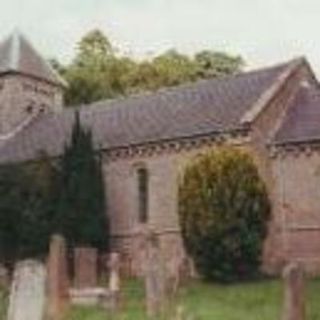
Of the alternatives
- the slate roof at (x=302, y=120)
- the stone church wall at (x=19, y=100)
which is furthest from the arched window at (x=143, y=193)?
the stone church wall at (x=19, y=100)

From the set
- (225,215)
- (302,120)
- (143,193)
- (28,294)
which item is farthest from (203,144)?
(28,294)

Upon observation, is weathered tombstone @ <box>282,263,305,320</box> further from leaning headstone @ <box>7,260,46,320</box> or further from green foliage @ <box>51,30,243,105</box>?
green foliage @ <box>51,30,243,105</box>

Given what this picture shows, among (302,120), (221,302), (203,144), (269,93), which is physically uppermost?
(269,93)

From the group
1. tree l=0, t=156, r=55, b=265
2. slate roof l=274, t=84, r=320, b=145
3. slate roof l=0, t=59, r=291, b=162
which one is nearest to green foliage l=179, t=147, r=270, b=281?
slate roof l=274, t=84, r=320, b=145

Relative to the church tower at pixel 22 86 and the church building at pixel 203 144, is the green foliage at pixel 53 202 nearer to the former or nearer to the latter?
the church building at pixel 203 144

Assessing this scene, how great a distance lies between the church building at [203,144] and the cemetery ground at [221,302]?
10.2 feet

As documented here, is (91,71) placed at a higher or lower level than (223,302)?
higher

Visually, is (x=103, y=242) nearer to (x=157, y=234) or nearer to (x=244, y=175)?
(x=157, y=234)

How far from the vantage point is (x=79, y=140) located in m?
39.9

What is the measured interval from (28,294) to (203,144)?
86.1 ft

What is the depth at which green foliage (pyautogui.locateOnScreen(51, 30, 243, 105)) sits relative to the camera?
222 ft

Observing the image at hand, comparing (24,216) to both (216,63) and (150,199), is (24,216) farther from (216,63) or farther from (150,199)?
(216,63)

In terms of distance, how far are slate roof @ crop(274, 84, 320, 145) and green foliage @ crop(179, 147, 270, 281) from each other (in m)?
2.61

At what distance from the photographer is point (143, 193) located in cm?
4053
